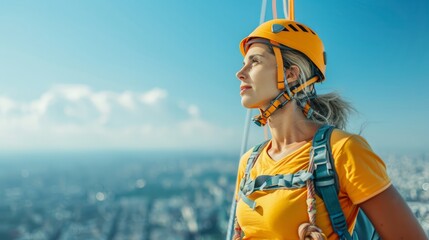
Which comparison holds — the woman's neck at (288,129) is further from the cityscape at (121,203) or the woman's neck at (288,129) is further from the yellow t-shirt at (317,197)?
the cityscape at (121,203)

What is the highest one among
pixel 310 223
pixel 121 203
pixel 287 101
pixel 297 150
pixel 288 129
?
pixel 287 101

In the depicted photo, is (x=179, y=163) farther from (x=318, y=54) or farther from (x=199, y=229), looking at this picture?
(x=318, y=54)

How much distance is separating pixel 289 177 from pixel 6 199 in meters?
40.0

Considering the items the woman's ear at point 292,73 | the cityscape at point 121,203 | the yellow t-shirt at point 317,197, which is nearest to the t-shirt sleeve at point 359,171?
the yellow t-shirt at point 317,197

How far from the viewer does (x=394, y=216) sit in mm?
1225

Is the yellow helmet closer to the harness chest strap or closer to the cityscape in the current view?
the harness chest strap

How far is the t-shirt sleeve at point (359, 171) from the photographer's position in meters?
1.20

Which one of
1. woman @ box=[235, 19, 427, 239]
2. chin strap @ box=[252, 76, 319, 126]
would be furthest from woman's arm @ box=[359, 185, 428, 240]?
chin strap @ box=[252, 76, 319, 126]

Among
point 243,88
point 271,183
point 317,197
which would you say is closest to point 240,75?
point 243,88

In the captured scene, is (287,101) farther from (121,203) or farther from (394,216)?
(121,203)

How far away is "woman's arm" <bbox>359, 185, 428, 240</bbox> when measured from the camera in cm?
121

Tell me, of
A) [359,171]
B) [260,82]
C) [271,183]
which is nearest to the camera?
[359,171]

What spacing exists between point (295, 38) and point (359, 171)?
699 mm

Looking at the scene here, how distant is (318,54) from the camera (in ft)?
5.44
